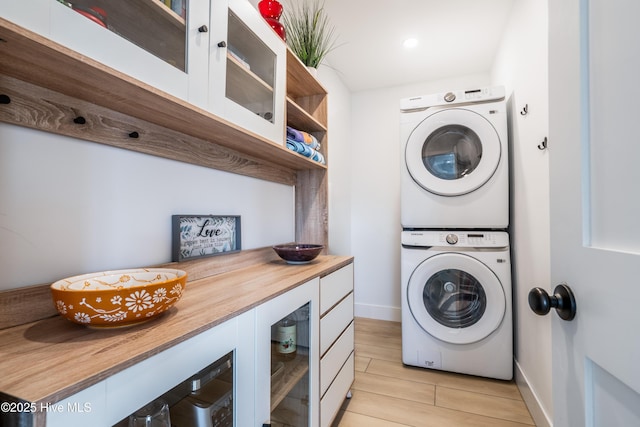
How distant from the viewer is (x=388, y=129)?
2.94 meters

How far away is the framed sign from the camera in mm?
1058

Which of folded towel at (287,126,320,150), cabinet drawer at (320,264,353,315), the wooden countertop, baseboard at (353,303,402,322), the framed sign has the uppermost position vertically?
folded towel at (287,126,320,150)

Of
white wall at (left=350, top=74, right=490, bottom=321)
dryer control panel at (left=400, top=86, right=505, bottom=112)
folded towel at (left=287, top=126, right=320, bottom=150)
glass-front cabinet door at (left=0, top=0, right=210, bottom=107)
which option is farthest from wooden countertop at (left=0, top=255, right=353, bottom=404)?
white wall at (left=350, top=74, right=490, bottom=321)

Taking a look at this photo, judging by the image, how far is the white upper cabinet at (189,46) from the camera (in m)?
0.57

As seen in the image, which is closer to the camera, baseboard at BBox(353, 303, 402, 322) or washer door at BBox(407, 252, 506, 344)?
washer door at BBox(407, 252, 506, 344)

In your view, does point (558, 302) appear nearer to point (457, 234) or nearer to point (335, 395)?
point (335, 395)

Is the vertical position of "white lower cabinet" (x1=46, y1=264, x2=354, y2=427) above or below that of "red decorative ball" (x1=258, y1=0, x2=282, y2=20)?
Answer: below

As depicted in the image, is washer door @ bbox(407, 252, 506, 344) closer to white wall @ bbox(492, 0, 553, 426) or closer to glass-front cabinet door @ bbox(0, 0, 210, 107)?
white wall @ bbox(492, 0, 553, 426)

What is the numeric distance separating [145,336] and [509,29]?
2578 millimetres

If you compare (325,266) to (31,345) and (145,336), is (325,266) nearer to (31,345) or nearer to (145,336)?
(145,336)

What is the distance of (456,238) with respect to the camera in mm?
1882

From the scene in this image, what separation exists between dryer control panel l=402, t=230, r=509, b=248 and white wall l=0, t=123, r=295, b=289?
138 cm

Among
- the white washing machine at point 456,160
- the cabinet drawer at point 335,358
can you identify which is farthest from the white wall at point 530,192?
the cabinet drawer at point 335,358

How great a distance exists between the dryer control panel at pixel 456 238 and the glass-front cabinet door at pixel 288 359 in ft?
3.43
